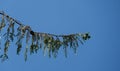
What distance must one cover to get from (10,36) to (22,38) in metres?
0.20

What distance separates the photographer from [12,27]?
3785mm

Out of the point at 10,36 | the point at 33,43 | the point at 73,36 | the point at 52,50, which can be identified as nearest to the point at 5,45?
the point at 10,36

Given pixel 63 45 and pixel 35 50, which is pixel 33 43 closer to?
pixel 35 50

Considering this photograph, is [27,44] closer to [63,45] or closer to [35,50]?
[35,50]

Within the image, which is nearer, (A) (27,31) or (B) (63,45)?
(A) (27,31)

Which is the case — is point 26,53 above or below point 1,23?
below

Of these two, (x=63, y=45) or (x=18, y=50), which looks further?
(x=63, y=45)

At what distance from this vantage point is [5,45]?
12.0ft

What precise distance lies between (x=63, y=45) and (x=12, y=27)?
2.95ft

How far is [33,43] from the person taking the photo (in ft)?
12.4

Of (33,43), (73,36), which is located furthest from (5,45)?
(73,36)

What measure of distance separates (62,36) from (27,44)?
605 millimetres

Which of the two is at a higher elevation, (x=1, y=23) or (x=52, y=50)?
(x=1, y=23)

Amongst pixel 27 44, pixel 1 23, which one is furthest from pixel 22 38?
pixel 1 23
